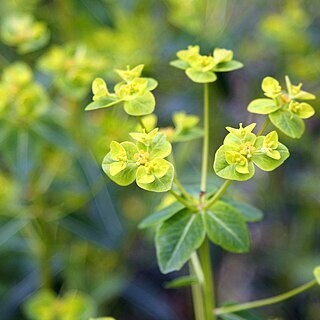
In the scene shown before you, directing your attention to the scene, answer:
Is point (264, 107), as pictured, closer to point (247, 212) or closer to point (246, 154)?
point (246, 154)

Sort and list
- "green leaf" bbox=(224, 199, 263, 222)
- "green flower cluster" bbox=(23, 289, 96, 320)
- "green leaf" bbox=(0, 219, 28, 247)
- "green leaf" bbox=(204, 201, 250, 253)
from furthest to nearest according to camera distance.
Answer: "green leaf" bbox=(0, 219, 28, 247) → "green flower cluster" bbox=(23, 289, 96, 320) → "green leaf" bbox=(224, 199, 263, 222) → "green leaf" bbox=(204, 201, 250, 253)

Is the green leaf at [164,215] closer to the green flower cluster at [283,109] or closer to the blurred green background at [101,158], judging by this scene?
the green flower cluster at [283,109]

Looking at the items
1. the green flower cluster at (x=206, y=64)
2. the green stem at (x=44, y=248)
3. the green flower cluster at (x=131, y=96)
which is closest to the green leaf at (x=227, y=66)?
the green flower cluster at (x=206, y=64)

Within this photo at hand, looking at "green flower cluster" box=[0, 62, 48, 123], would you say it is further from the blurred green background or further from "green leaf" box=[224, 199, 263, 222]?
"green leaf" box=[224, 199, 263, 222]

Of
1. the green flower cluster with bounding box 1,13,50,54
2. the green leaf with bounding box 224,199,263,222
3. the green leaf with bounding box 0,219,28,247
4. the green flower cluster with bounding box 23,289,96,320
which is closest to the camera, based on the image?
the green leaf with bounding box 224,199,263,222

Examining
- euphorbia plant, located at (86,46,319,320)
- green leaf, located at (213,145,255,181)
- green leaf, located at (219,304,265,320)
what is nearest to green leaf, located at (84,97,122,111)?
euphorbia plant, located at (86,46,319,320)

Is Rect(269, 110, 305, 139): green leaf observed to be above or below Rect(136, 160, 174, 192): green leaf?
above

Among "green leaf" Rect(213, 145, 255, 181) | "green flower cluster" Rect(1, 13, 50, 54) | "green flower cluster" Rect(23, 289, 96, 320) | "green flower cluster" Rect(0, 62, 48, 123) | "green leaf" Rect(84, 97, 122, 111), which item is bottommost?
"green flower cluster" Rect(23, 289, 96, 320)

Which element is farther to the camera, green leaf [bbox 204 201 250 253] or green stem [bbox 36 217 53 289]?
green stem [bbox 36 217 53 289]
